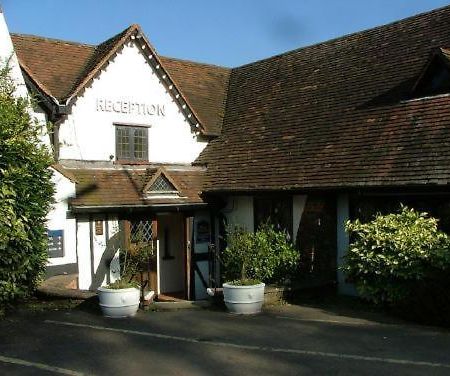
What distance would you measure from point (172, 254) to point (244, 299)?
6711mm

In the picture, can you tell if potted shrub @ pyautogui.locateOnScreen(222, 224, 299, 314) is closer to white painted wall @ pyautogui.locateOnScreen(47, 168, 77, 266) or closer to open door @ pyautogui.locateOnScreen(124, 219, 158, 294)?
open door @ pyautogui.locateOnScreen(124, 219, 158, 294)

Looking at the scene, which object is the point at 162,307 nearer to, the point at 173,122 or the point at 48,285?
the point at 48,285


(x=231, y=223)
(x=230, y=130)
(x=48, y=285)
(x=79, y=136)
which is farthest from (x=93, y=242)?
(x=230, y=130)

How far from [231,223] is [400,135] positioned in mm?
5827

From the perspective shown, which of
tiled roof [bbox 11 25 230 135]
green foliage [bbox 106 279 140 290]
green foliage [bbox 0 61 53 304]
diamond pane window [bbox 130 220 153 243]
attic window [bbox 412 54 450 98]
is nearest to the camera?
green foliage [bbox 0 61 53 304]

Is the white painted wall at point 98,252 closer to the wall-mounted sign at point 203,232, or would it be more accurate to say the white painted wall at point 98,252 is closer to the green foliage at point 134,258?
the green foliage at point 134,258

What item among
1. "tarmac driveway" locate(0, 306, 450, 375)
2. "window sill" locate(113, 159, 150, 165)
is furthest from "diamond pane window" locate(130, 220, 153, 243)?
"tarmac driveway" locate(0, 306, 450, 375)

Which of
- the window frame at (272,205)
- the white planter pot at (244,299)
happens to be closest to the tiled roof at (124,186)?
the window frame at (272,205)

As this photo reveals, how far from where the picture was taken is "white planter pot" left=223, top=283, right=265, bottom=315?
37.2 feet

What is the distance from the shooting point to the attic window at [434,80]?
44.2 ft

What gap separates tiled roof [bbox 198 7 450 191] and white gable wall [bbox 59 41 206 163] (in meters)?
1.12

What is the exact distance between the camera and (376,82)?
15.5 metres

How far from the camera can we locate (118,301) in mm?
10984

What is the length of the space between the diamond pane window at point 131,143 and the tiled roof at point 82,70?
1.95m
